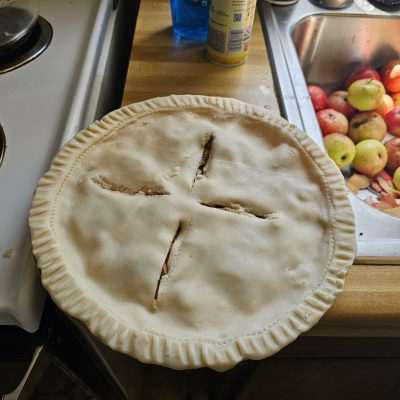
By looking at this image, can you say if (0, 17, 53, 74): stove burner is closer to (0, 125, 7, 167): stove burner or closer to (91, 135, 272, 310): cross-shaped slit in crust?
(0, 125, 7, 167): stove burner

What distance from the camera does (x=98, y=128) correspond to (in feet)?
2.03

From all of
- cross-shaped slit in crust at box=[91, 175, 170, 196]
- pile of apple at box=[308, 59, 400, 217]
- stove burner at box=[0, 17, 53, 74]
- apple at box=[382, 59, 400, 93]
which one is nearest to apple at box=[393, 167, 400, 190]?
pile of apple at box=[308, 59, 400, 217]

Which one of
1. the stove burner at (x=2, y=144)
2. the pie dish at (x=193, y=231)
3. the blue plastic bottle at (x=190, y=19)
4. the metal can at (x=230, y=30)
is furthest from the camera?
the blue plastic bottle at (x=190, y=19)

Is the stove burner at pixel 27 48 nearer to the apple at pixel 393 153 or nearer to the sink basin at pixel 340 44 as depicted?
the sink basin at pixel 340 44

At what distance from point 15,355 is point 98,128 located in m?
0.32

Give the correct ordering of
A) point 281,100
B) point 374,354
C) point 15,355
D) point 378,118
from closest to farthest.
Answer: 1. point 15,355
2. point 374,354
3. point 281,100
4. point 378,118

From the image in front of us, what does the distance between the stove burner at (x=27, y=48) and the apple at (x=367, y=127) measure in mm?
640

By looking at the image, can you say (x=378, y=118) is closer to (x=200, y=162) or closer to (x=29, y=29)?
(x=200, y=162)

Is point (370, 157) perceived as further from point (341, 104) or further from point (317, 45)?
point (317, 45)

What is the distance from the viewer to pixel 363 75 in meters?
0.98

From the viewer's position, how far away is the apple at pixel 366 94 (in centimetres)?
89

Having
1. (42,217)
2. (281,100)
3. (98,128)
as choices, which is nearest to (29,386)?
(42,217)

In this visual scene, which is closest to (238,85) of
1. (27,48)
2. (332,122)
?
(332,122)

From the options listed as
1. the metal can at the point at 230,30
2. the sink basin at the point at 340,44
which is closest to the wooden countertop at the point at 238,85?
the metal can at the point at 230,30
